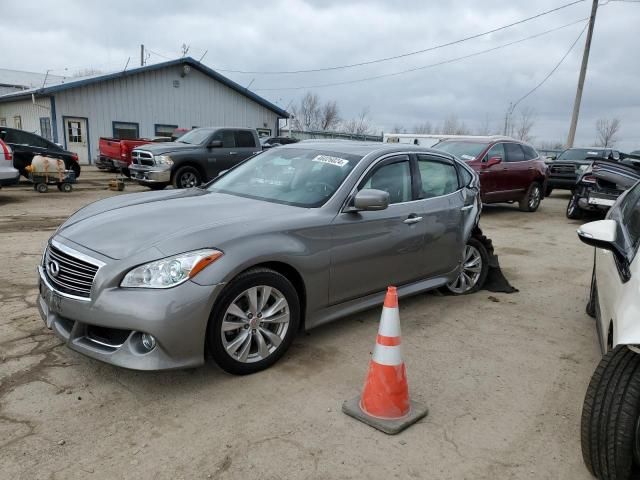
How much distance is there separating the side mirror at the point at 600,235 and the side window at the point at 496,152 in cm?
828

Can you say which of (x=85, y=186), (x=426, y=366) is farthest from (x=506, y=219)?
(x=85, y=186)

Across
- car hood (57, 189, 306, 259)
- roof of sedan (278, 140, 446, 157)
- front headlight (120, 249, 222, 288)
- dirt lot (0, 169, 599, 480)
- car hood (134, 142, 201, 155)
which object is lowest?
dirt lot (0, 169, 599, 480)

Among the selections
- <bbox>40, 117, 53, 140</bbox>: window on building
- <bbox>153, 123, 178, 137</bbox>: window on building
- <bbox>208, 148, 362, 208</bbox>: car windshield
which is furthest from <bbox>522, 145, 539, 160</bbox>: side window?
<bbox>40, 117, 53, 140</bbox>: window on building

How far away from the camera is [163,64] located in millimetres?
23453

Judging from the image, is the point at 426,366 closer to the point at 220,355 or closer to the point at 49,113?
the point at 220,355

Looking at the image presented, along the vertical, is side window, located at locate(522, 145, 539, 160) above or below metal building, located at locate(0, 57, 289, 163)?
below

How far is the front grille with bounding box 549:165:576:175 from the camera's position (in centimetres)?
1472

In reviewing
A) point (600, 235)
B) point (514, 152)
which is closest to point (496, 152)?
point (514, 152)

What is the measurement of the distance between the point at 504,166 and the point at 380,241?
842 cm

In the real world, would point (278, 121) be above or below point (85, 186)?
above

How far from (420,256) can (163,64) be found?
22.3 m

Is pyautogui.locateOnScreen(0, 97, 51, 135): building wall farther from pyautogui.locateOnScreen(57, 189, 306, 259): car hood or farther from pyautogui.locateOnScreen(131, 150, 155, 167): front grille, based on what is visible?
pyautogui.locateOnScreen(57, 189, 306, 259): car hood

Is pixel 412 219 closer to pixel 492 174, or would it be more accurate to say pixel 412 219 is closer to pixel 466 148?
pixel 492 174

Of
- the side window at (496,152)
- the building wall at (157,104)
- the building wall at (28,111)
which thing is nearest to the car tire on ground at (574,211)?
the side window at (496,152)
